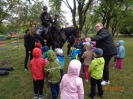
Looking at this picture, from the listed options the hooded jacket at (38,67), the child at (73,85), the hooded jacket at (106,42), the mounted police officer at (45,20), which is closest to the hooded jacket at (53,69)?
the hooded jacket at (38,67)

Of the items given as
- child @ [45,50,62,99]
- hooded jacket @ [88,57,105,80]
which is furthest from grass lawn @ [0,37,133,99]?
child @ [45,50,62,99]

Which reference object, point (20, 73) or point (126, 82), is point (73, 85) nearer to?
point (126, 82)

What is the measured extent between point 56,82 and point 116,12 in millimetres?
20214

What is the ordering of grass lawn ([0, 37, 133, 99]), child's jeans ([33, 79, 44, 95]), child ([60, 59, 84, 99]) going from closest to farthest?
child ([60, 59, 84, 99]), child's jeans ([33, 79, 44, 95]), grass lawn ([0, 37, 133, 99])

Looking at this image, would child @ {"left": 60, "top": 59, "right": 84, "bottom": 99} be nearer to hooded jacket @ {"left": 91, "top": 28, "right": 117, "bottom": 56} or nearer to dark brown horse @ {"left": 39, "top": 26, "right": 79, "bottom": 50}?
hooded jacket @ {"left": 91, "top": 28, "right": 117, "bottom": 56}

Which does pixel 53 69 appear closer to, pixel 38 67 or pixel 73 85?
pixel 38 67

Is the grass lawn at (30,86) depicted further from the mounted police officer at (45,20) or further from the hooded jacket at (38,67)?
the mounted police officer at (45,20)

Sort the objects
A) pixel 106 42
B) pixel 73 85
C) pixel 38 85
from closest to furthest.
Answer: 1. pixel 73 85
2. pixel 38 85
3. pixel 106 42

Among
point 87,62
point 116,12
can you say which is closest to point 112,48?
point 87,62

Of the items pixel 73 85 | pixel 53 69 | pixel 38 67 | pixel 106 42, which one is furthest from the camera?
pixel 106 42

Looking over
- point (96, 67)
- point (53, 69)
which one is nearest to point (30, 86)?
point (53, 69)

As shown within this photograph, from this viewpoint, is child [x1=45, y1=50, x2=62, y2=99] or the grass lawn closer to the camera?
child [x1=45, y1=50, x2=62, y2=99]

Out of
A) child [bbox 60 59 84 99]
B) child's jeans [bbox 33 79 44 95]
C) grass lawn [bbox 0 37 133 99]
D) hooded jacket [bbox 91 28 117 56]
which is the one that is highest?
hooded jacket [bbox 91 28 117 56]

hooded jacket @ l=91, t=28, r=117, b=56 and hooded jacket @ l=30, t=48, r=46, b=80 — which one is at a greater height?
hooded jacket @ l=91, t=28, r=117, b=56
